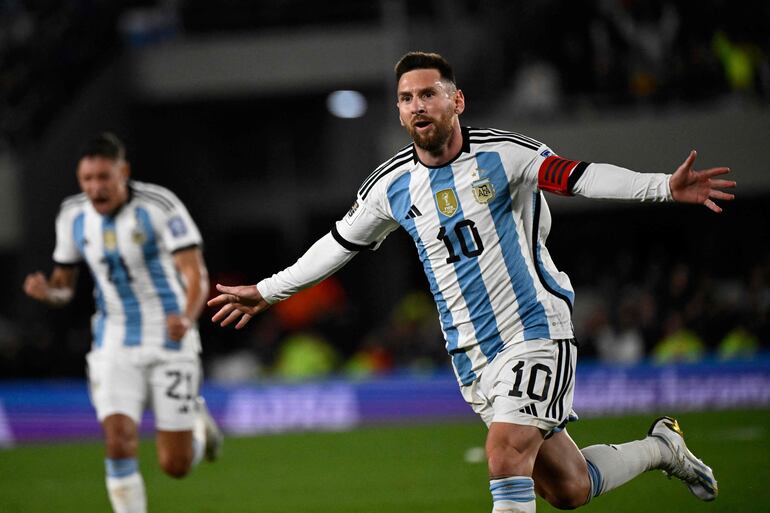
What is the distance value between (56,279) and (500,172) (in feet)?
12.6

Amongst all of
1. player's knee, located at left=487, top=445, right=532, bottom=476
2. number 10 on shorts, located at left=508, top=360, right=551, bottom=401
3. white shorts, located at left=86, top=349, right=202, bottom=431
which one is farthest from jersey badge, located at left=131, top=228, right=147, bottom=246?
player's knee, located at left=487, top=445, right=532, bottom=476

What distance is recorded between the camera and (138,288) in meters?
7.97

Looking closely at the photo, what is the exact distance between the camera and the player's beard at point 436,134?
5550 mm

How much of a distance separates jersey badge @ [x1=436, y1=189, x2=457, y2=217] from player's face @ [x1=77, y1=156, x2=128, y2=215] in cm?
286

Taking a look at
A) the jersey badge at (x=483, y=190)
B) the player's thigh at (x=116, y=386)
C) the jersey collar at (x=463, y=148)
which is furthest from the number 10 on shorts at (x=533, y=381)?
the player's thigh at (x=116, y=386)

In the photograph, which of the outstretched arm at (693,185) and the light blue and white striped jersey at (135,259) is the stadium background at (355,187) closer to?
the light blue and white striped jersey at (135,259)

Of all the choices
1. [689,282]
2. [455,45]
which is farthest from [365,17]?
[689,282]

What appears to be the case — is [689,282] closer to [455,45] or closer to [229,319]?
[455,45]

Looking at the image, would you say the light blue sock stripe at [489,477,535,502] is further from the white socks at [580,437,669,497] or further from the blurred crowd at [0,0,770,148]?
the blurred crowd at [0,0,770,148]

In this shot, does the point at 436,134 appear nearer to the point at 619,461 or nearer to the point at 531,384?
the point at 531,384

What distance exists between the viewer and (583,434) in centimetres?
1227

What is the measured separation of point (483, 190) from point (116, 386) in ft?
10.4

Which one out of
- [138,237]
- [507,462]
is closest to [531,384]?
[507,462]

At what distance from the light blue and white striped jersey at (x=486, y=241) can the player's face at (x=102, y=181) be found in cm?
263
